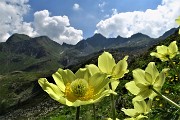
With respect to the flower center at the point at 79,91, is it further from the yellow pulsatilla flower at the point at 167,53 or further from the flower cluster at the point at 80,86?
the yellow pulsatilla flower at the point at 167,53

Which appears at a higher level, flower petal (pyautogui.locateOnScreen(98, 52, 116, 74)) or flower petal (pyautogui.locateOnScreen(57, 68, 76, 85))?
flower petal (pyautogui.locateOnScreen(98, 52, 116, 74))

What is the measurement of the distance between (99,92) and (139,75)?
33cm

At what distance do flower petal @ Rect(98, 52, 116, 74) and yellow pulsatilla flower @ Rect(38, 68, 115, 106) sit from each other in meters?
0.26

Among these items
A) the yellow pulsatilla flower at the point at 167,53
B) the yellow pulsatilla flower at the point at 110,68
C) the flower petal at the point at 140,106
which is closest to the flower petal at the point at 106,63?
the yellow pulsatilla flower at the point at 110,68

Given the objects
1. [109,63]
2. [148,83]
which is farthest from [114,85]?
[148,83]

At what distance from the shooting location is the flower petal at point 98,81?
1.98m

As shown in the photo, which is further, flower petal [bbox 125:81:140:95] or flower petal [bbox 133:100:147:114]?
flower petal [bbox 133:100:147:114]

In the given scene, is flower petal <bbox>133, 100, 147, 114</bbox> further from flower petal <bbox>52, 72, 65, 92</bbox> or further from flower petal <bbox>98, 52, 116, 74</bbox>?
flower petal <bbox>52, 72, 65, 92</bbox>

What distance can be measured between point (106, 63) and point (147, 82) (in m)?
0.42

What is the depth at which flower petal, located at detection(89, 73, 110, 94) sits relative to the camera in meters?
1.98

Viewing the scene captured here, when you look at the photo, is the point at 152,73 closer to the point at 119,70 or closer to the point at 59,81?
the point at 119,70

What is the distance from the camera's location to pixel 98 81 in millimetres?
2002

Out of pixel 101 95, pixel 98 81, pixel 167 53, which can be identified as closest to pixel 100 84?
pixel 98 81

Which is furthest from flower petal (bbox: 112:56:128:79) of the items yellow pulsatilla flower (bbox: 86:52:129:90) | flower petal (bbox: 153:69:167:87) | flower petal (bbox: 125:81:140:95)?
flower petal (bbox: 153:69:167:87)
